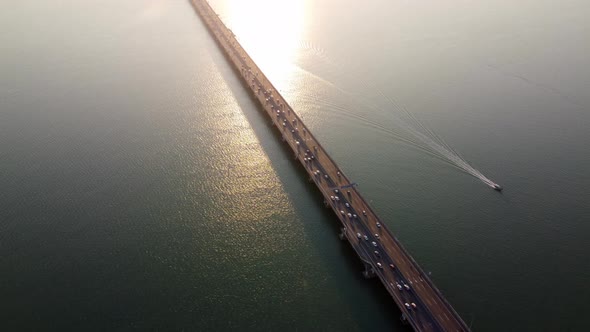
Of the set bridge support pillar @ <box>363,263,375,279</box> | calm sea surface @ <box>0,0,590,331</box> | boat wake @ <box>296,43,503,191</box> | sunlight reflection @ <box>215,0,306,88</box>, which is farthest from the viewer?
sunlight reflection @ <box>215,0,306,88</box>

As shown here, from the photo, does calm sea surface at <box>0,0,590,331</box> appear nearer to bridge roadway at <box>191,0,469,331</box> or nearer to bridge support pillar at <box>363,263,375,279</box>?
bridge support pillar at <box>363,263,375,279</box>

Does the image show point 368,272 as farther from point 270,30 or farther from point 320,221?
point 270,30

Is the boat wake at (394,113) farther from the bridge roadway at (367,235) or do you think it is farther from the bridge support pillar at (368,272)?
the bridge support pillar at (368,272)

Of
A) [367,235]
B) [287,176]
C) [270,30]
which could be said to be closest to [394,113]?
[287,176]

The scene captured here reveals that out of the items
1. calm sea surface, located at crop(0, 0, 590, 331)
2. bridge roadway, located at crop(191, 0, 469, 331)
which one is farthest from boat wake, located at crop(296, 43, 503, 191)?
bridge roadway, located at crop(191, 0, 469, 331)

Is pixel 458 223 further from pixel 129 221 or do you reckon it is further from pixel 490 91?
pixel 129 221

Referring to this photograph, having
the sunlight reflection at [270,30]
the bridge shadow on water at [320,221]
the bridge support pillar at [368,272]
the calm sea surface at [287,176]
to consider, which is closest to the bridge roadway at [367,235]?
the bridge support pillar at [368,272]
